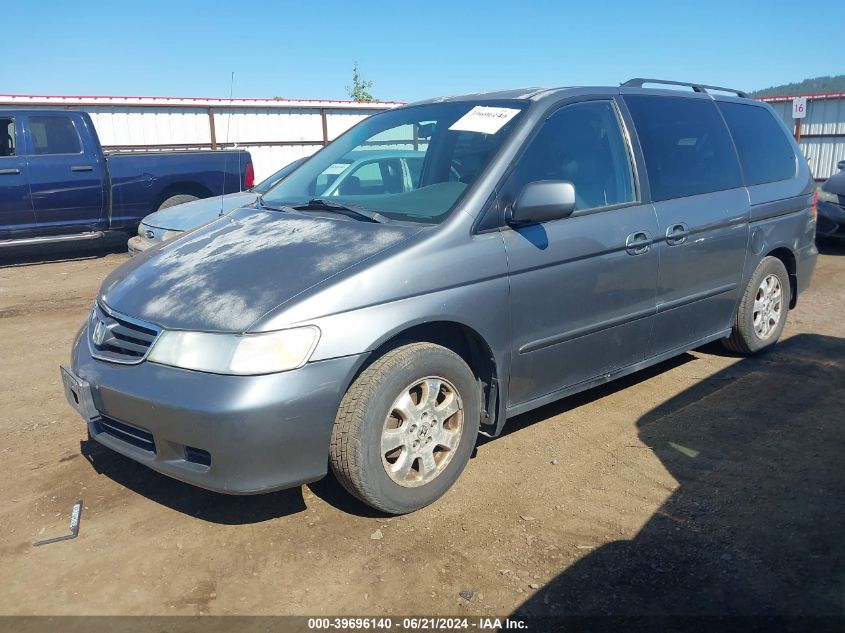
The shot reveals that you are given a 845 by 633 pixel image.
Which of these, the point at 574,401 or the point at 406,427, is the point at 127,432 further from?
the point at 574,401

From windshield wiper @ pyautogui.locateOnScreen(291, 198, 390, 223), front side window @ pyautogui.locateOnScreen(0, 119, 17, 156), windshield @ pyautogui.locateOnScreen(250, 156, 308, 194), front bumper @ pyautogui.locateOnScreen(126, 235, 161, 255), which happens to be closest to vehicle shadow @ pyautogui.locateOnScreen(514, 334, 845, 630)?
windshield wiper @ pyautogui.locateOnScreen(291, 198, 390, 223)

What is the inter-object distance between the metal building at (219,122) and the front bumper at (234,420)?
11738 mm

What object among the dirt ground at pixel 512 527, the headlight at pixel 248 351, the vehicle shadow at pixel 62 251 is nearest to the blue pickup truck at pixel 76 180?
the vehicle shadow at pixel 62 251

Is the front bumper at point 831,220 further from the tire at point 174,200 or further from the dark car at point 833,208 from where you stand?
the tire at point 174,200

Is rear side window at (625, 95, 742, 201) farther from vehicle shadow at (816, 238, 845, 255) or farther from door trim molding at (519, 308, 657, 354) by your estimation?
vehicle shadow at (816, 238, 845, 255)

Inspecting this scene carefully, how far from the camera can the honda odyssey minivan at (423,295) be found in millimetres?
2930

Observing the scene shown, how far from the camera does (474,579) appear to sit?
9.41 feet

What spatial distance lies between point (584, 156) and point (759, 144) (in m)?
2.02

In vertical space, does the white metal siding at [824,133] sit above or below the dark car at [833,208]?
above

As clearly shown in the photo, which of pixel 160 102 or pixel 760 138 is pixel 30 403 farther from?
pixel 160 102

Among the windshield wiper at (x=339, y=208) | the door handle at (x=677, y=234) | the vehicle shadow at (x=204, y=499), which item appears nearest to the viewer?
the vehicle shadow at (x=204, y=499)

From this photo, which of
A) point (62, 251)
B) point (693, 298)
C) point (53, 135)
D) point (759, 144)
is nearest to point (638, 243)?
point (693, 298)

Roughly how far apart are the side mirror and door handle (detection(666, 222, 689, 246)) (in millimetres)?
1052

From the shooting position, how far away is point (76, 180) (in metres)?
10.2
